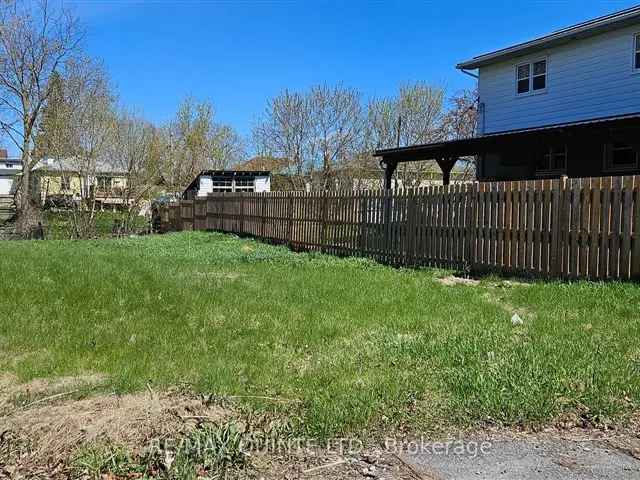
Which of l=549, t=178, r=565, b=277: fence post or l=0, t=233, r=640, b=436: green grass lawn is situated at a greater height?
l=549, t=178, r=565, b=277: fence post

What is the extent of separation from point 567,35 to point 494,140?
3870mm

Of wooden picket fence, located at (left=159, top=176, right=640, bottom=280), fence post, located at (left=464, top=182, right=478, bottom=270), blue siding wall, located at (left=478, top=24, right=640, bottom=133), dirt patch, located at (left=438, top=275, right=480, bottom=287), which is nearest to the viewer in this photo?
wooden picket fence, located at (left=159, top=176, right=640, bottom=280)

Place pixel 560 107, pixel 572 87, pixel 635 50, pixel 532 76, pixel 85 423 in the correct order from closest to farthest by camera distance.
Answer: pixel 85 423, pixel 635 50, pixel 572 87, pixel 560 107, pixel 532 76

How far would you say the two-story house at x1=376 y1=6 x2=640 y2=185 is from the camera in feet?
50.3

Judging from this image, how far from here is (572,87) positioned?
17047 mm

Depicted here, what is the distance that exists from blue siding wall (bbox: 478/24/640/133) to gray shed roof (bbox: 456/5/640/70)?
0.27 meters

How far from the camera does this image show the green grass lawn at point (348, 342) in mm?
3760

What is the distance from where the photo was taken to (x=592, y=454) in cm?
314

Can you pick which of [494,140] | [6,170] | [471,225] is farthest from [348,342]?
[6,170]

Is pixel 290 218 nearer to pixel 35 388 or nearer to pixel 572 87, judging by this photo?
pixel 572 87

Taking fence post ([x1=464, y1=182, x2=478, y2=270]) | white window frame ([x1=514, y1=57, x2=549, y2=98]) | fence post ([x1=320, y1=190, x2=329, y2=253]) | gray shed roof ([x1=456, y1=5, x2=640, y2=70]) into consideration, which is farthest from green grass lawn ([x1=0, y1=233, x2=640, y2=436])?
white window frame ([x1=514, y1=57, x2=549, y2=98])

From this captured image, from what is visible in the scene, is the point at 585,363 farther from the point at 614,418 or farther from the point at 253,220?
the point at 253,220

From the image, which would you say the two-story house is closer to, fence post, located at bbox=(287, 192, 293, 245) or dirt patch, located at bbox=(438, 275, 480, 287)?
fence post, located at bbox=(287, 192, 293, 245)

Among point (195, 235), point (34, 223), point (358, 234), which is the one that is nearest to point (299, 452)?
point (358, 234)
